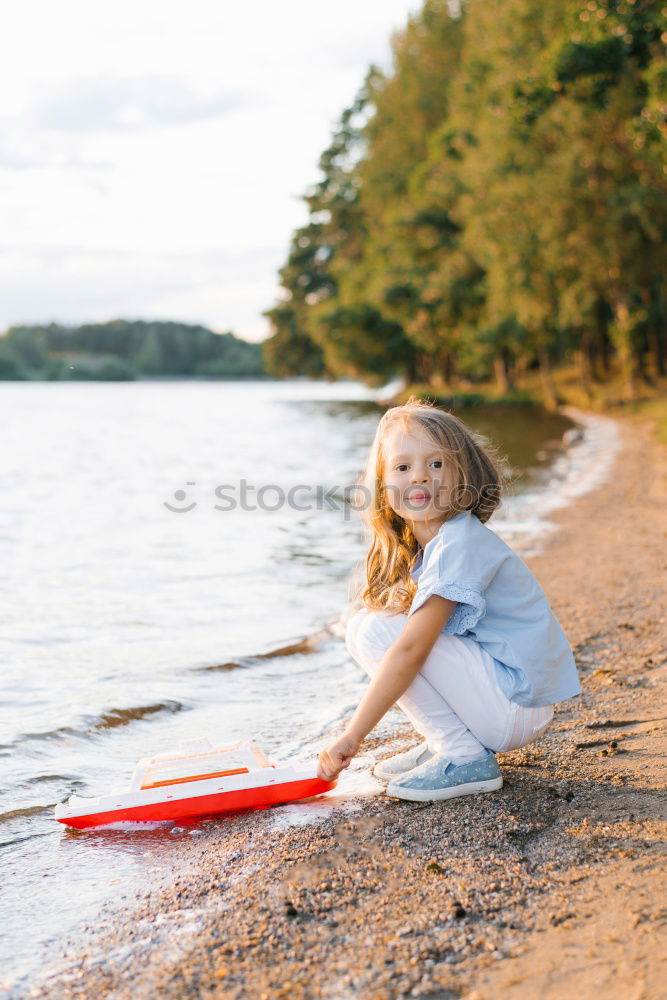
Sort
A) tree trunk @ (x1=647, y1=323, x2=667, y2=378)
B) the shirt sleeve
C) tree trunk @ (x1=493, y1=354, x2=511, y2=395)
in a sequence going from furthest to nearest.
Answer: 1. tree trunk @ (x1=493, y1=354, x2=511, y2=395)
2. tree trunk @ (x1=647, y1=323, x2=667, y2=378)
3. the shirt sleeve

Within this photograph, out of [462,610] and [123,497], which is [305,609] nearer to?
[462,610]

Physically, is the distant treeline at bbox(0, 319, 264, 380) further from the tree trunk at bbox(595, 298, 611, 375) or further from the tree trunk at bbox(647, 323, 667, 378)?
the tree trunk at bbox(647, 323, 667, 378)

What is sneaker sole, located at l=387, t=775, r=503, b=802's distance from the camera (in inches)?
124

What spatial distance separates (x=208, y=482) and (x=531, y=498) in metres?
6.43

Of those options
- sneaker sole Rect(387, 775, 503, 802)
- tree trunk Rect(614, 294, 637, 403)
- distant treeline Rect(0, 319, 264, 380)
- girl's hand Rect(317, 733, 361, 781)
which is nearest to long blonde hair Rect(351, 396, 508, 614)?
girl's hand Rect(317, 733, 361, 781)

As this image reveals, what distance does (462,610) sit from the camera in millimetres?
3084

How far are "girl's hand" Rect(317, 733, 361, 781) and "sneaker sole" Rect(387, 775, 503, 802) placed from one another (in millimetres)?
236

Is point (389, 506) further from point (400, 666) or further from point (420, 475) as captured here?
point (400, 666)

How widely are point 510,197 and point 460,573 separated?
23.8m

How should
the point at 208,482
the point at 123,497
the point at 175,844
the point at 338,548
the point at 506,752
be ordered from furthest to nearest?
the point at 208,482 < the point at 123,497 < the point at 338,548 < the point at 506,752 < the point at 175,844

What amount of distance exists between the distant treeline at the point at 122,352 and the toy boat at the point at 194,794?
9807 mm

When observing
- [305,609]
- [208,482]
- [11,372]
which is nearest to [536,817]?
[305,609]

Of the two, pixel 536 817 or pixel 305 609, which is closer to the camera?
pixel 536 817

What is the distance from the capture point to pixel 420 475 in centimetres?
324
